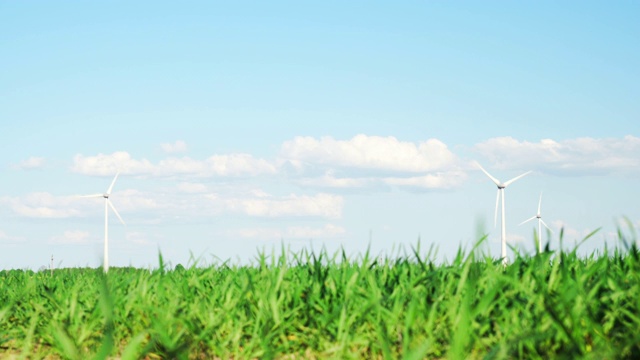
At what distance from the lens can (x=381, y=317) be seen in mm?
4906

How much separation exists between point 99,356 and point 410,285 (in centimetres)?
253

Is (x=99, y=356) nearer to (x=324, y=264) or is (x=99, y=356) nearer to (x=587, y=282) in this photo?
(x=587, y=282)

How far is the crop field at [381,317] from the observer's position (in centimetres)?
405

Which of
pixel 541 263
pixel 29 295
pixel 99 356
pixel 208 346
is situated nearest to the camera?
pixel 99 356

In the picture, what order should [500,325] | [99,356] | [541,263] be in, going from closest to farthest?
[99,356]
[500,325]
[541,263]

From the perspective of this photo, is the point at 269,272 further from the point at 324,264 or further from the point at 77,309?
the point at 77,309

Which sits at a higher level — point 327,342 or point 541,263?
point 541,263

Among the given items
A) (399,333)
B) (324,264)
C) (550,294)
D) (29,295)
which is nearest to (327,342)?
(399,333)

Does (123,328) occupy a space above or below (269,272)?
below

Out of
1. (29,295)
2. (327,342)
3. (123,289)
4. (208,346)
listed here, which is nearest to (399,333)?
(327,342)

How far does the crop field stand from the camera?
4051mm

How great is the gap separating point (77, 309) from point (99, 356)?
334 cm

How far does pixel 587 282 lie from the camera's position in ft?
16.8

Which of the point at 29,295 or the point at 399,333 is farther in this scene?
the point at 29,295
